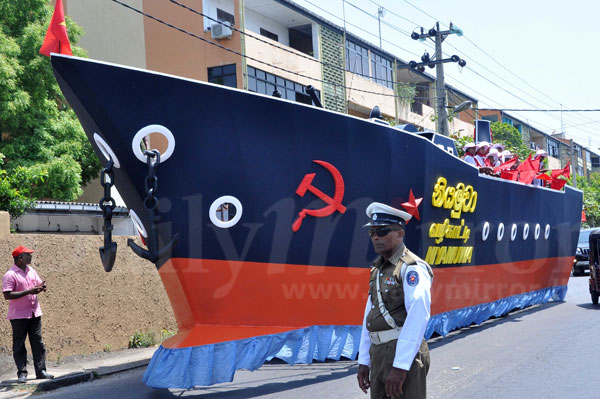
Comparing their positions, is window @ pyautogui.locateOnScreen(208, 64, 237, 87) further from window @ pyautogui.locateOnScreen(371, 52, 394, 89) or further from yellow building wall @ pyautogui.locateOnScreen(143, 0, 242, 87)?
window @ pyautogui.locateOnScreen(371, 52, 394, 89)

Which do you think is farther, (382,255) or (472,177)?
(472,177)

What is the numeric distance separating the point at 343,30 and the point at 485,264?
17.3 meters

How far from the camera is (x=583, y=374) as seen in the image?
7.59 meters

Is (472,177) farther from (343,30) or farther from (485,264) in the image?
(343,30)

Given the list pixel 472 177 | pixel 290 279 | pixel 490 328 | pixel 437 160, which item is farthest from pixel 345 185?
pixel 490 328

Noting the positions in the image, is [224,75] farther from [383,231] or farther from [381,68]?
[383,231]

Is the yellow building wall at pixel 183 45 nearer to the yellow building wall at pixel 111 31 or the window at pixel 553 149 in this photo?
the yellow building wall at pixel 111 31

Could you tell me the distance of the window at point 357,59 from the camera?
2767cm

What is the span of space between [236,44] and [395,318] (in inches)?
765

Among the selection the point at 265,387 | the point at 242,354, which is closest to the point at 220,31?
the point at 265,387

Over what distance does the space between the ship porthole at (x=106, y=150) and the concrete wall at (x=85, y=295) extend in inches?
111

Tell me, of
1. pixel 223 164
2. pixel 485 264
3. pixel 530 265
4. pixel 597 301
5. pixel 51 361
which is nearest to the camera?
pixel 223 164

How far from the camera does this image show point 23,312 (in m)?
7.93

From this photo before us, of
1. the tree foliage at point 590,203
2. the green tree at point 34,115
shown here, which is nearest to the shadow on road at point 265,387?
the green tree at point 34,115
